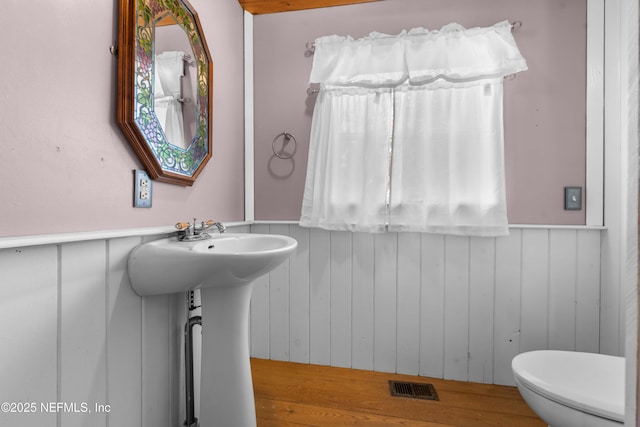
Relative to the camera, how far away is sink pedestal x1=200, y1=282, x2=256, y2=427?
3.88ft

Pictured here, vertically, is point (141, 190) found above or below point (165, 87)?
below

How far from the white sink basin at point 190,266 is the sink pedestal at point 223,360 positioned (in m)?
0.12

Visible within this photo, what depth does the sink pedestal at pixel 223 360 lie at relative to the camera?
3.88 ft

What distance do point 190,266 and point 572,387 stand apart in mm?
1317

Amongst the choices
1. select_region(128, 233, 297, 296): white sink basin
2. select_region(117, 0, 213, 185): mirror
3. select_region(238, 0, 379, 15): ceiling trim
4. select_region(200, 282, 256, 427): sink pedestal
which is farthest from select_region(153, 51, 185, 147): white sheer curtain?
select_region(238, 0, 379, 15): ceiling trim

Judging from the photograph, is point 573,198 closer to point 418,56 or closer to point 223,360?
point 418,56

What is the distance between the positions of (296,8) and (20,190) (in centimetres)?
173

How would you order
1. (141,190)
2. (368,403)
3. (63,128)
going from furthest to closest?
(368,403), (141,190), (63,128)

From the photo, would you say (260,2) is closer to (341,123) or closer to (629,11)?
(341,123)

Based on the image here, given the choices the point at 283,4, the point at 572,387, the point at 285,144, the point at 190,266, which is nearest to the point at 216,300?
the point at 190,266

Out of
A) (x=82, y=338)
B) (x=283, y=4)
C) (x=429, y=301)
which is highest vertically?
(x=283, y=4)

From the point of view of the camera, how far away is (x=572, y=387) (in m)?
1.09

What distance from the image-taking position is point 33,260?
0.80 meters

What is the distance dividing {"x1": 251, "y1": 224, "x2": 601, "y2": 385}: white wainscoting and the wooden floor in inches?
3.8
